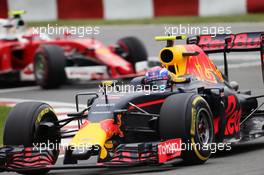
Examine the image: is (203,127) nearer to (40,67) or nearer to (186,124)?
(186,124)

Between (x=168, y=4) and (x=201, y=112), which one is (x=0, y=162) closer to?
(x=201, y=112)

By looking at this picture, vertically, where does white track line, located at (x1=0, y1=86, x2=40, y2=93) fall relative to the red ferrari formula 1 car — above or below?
below

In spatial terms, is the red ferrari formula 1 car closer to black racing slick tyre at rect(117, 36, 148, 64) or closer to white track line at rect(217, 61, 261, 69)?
black racing slick tyre at rect(117, 36, 148, 64)

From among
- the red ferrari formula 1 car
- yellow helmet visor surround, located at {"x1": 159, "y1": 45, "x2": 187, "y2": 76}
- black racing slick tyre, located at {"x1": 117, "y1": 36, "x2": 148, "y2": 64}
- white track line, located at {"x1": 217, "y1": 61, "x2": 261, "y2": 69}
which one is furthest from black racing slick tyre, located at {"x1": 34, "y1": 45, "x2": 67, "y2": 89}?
yellow helmet visor surround, located at {"x1": 159, "y1": 45, "x2": 187, "y2": 76}

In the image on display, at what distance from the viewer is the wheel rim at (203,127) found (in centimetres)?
1016

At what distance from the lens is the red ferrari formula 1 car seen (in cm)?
1859

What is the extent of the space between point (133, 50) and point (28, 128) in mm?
9111

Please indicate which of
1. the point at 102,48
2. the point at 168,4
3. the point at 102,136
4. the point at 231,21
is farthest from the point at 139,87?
the point at 168,4

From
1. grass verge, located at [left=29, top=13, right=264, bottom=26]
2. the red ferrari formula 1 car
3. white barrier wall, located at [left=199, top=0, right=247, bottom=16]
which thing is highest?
white barrier wall, located at [left=199, top=0, right=247, bottom=16]

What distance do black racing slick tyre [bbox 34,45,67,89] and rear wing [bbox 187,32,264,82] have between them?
21.0ft

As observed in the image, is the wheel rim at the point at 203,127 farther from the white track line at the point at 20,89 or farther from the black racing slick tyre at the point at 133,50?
the white track line at the point at 20,89

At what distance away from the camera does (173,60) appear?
1130 cm

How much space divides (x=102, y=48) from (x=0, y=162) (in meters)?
9.16
